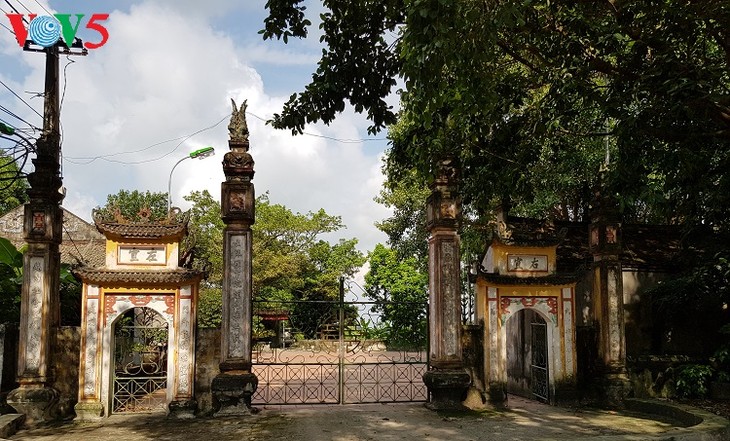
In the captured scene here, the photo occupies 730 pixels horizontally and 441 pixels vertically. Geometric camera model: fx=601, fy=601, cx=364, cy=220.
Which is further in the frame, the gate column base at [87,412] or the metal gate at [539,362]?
the metal gate at [539,362]

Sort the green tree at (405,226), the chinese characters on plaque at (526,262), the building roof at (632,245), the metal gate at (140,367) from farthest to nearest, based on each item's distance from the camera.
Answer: the green tree at (405,226) → the building roof at (632,245) → the chinese characters on plaque at (526,262) → the metal gate at (140,367)

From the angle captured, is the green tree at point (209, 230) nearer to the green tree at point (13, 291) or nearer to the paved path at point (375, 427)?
the green tree at point (13, 291)

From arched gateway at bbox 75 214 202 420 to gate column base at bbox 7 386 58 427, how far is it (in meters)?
0.50

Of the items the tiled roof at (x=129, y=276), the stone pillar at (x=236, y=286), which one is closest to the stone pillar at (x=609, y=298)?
the stone pillar at (x=236, y=286)

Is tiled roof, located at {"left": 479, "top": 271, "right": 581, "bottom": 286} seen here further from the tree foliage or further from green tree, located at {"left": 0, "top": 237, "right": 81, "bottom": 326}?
the tree foliage

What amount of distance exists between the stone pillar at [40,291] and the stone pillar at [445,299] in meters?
6.48

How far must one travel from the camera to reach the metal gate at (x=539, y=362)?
1171 cm

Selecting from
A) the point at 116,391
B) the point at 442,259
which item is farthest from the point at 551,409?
the point at 116,391

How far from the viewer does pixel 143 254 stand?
10.5 metres

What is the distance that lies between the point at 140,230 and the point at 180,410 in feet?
10.3

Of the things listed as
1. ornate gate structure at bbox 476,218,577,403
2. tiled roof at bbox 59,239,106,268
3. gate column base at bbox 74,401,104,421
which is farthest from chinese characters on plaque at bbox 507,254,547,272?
tiled roof at bbox 59,239,106,268

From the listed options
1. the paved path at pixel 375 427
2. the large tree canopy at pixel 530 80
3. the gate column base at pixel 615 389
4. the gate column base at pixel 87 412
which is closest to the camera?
the large tree canopy at pixel 530 80

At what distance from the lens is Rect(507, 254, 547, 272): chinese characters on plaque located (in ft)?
37.7

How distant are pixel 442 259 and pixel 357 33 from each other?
446 cm
